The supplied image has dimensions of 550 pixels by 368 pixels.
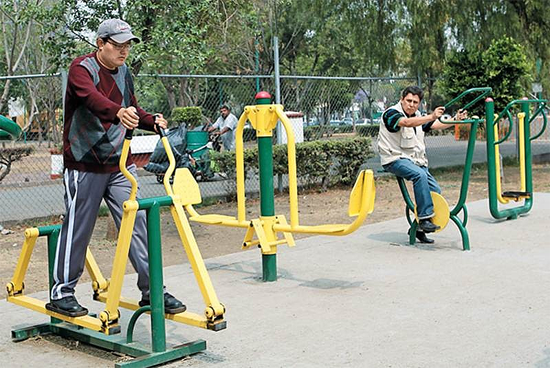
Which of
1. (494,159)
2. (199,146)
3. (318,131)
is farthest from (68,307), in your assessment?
(199,146)

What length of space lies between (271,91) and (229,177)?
2091mm

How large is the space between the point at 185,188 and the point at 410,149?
11.1 ft

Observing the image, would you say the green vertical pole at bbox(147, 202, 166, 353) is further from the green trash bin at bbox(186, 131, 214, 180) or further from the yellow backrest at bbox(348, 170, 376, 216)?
the green trash bin at bbox(186, 131, 214, 180)

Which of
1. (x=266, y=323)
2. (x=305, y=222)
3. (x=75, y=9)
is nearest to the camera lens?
(x=266, y=323)

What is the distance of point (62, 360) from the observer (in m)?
4.32

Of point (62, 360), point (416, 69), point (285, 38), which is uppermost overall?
point (285, 38)

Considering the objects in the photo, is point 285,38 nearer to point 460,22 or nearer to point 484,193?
point 460,22

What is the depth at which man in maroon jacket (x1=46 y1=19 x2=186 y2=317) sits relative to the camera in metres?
4.35

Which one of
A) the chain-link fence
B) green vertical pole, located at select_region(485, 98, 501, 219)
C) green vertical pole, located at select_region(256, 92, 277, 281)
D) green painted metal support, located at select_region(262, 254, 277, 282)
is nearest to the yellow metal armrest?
green vertical pole, located at select_region(256, 92, 277, 281)

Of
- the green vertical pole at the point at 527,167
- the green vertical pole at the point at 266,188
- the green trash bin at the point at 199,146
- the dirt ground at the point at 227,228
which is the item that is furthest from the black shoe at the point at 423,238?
the green trash bin at the point at 199,146

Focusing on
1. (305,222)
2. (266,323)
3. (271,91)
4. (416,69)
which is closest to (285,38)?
(416,69)

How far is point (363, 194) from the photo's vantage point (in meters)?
5.43

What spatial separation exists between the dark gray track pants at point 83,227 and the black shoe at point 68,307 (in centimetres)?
3

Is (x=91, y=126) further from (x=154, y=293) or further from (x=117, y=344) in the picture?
(x=117, y=344)
